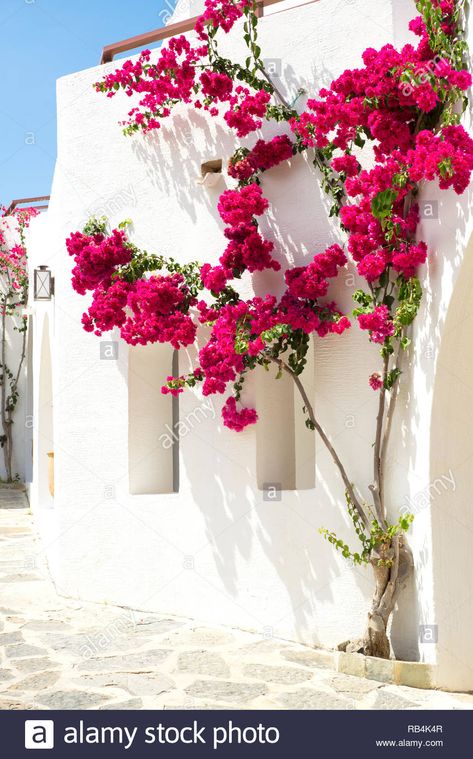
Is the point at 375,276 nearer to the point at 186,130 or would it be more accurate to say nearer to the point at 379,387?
the point at 379,387

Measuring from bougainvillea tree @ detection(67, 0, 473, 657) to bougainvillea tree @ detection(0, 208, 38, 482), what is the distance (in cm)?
870

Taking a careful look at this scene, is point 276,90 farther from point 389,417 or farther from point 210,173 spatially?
point 389,417

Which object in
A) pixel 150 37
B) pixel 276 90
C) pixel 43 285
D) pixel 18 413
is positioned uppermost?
pixel 150 37

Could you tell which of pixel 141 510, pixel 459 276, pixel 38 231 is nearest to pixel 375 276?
pixel 459 276

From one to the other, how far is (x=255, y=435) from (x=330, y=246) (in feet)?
5.21

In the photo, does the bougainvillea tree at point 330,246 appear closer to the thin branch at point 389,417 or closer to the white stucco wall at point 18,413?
the thin branch at point 389,417

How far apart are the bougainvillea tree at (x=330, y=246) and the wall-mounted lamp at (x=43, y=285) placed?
80.3 inches

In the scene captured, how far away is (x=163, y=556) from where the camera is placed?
22.3 ft

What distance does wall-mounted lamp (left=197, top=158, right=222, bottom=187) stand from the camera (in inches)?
256

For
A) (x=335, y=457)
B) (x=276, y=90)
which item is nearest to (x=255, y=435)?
(x=335, y=457)

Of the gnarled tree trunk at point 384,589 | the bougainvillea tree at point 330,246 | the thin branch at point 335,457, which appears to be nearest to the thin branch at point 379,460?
the bougainvillea tree at point 330,246

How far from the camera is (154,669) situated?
213 inches

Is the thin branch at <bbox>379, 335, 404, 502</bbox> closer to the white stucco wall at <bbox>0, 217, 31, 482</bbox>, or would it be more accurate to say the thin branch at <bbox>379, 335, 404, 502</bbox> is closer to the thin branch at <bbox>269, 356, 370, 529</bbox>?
the thin branch at <bbox>269, 356, 370, 529</bbox>

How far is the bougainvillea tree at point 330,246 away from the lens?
16.6 feet
